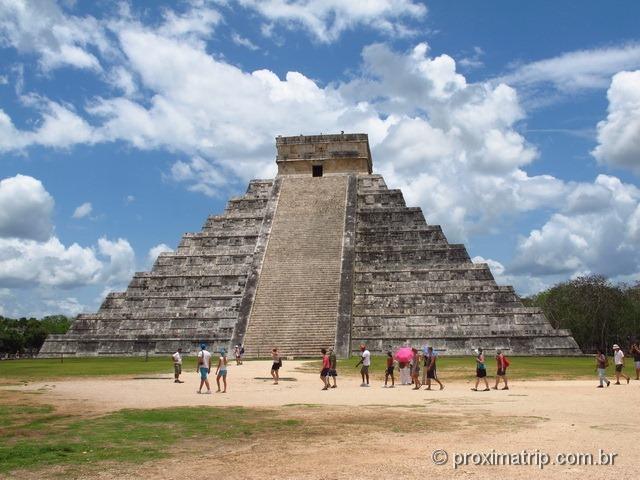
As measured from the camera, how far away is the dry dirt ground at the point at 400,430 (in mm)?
6852

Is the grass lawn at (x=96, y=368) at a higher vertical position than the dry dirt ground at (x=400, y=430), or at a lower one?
higher

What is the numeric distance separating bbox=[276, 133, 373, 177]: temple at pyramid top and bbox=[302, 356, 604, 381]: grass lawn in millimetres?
15082

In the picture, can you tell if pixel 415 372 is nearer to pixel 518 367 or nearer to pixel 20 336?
pixel 518 367

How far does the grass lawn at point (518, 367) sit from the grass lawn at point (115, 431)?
9.86 metres

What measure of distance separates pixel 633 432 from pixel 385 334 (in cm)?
1899

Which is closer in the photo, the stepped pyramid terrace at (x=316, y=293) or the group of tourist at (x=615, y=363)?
the group of tourist at (x=615, y=363)

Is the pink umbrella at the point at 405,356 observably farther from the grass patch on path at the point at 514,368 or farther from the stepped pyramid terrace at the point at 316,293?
the stepped pyramid terrace at the point at 316,293

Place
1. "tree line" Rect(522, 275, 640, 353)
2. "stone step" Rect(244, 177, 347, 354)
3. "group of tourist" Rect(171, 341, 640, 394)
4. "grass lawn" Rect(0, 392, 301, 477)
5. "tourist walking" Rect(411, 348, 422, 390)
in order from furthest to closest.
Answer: "tree line" Rect(522, 275, 640, 353), "stone step" Rect(244, 177, 347, 354), "tourist walking" Rect(411, 348, 422, 390), "group of tourist" Rect(171, 341, 640, 394), "grass lawn" Rect(0, 392, 301, 477)

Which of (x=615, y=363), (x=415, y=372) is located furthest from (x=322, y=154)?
(x=615, y=363)

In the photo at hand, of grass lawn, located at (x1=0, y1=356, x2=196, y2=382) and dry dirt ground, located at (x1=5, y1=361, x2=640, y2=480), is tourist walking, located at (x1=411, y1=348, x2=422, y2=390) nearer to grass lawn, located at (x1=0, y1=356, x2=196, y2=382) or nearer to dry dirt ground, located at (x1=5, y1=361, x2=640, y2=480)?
dry dirt ground, located at (x1=5, y1=361, x2=640, y2=480)

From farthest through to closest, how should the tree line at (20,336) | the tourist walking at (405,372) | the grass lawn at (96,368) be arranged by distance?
the tree line at (20,336), the grass lawn at (96,368), the tourist walking at (405,372)

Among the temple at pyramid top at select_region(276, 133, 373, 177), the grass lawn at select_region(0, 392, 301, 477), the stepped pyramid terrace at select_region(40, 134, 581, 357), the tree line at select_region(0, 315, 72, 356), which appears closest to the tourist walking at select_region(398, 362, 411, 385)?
the grass lawn at select_region(0, 392, 301, 477)

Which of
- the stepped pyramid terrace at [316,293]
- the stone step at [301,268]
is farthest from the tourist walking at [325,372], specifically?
the stone step at [301,268]

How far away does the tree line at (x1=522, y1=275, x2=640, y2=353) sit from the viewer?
43.1 meters
